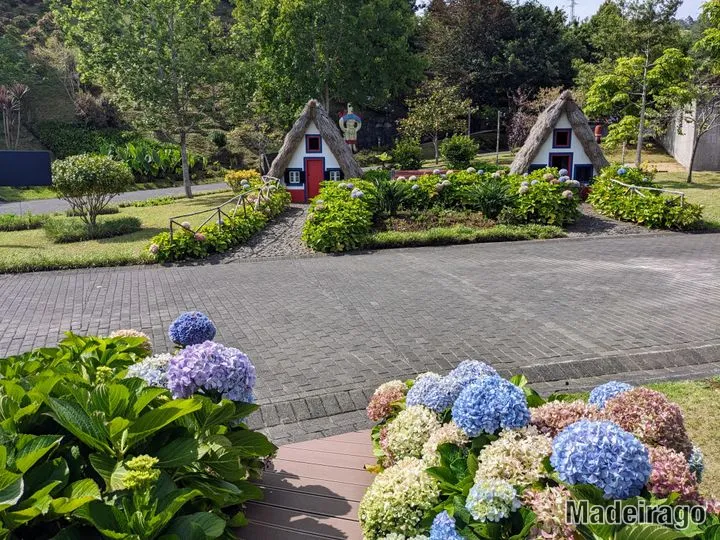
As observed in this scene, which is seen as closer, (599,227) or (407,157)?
(599,227)

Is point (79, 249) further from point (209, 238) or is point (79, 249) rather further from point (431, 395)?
point (431, 395)

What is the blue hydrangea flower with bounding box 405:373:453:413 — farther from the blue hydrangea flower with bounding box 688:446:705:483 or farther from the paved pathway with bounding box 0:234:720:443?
the paved pathway with bounding box 0:234:720:443

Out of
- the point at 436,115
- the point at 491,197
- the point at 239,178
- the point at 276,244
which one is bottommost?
the point at 276,244

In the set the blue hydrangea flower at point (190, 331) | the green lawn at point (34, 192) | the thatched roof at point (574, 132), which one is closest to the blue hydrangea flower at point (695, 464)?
the blue hydrangea flower at point (190, 331)

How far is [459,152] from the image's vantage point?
26.6 metres

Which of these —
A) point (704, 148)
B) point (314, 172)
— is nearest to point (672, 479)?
point (314, 172)

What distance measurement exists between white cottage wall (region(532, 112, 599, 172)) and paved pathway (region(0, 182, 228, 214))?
1516 centimetres

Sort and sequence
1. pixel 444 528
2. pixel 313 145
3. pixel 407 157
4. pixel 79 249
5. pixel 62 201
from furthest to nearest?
pixel 407 157 → pixel 62 201 → pixel 313 145 → pixel 79 249 → pixel 444 528

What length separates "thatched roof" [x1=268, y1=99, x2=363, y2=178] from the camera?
2038 centimetres

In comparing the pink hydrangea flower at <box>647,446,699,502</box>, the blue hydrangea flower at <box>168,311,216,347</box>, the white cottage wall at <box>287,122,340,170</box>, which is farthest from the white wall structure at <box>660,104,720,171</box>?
the pink hydrangea flower at <box>647,446,699,502</box>

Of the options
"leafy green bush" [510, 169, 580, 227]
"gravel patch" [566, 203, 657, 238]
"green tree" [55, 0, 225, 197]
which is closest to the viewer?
"gravel patch" [566, 203, 657, 238]

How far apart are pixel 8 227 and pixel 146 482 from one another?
18.6 metres

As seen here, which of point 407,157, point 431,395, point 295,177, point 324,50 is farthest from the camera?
point 324,50

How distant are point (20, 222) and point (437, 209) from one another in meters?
12.6
